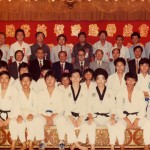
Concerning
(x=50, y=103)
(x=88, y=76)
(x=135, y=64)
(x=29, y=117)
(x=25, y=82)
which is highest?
(x=135, y=64)

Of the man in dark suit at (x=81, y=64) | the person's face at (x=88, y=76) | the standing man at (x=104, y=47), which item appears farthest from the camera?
the standing man at (x=104, y=47)

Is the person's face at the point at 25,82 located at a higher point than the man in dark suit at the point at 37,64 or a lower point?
lower

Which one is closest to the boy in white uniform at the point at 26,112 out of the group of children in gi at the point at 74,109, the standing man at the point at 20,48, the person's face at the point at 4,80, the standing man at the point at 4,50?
the group of children in gi at the point at 74,109

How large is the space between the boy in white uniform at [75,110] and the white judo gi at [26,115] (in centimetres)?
48

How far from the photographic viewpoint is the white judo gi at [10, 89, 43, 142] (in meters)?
5.96

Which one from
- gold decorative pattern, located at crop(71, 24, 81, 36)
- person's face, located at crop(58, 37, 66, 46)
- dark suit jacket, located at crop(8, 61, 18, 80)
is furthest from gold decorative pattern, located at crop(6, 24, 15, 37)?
dark suit jacket, located at crop(8, 61, 18, 80)

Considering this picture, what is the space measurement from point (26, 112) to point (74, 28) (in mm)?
3704

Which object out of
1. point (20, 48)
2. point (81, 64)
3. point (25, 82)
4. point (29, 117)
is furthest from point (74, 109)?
point (20, 48)

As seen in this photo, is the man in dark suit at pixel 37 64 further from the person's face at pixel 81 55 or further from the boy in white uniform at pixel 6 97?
the boy in white uniform at pixel 6 97

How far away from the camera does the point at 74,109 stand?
630 cm

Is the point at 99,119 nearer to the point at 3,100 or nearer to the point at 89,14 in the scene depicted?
the point at 3,100

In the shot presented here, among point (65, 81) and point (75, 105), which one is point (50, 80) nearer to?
point (65, 81)

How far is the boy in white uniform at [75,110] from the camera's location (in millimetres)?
5980

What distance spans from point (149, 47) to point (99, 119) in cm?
301
